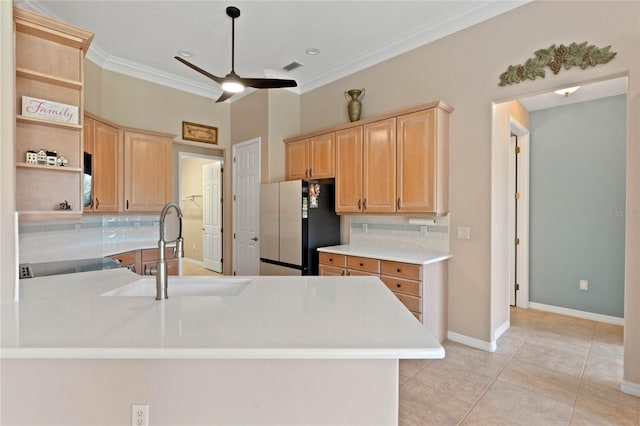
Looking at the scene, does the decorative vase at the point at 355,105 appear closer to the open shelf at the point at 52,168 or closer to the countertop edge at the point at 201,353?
the open shelf at the point at 52,168

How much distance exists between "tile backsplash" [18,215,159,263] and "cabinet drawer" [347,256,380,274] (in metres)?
2.54

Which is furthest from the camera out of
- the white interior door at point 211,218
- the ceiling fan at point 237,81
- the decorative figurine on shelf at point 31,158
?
the white interior door at point 211,218

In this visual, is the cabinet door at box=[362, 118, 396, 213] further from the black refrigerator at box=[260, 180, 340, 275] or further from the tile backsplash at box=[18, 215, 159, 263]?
the tile backsplash at box=[18, 215, 159, 263]

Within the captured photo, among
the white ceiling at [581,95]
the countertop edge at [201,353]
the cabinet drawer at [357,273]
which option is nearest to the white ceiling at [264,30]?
the white ceiling at [581,95]

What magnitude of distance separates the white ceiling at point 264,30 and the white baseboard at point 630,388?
3086mm

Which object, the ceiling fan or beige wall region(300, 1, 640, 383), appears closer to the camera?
beige wall region(300, 1, 640, 383)

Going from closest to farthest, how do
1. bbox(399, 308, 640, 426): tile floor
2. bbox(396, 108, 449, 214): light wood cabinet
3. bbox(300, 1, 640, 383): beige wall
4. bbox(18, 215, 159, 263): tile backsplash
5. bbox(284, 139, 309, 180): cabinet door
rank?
bbox(399, 308, 640, 426): tile floor → bbox(300, 1, 640, 383): beige wall → bbox(18, 215, 159, 263): tile backsplash → bbox(396, 108, 449, 214): light wood cabinet → bbox(284, 139, 309, 180): cabinet door

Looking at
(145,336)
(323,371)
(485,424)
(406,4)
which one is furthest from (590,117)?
(145,336)

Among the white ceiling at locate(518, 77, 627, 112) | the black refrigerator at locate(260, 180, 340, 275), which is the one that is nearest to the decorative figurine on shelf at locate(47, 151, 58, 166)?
the black refrigerator at locate(260, 180, 340, 275)

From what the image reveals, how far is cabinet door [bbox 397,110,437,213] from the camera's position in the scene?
3076 millimetres

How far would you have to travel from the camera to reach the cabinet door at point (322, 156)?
394 cm

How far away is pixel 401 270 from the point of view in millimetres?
2994

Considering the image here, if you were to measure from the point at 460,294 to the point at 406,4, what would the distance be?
281 cm

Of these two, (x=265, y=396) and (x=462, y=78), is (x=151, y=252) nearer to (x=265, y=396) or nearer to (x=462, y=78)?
(x=265, y=396)
